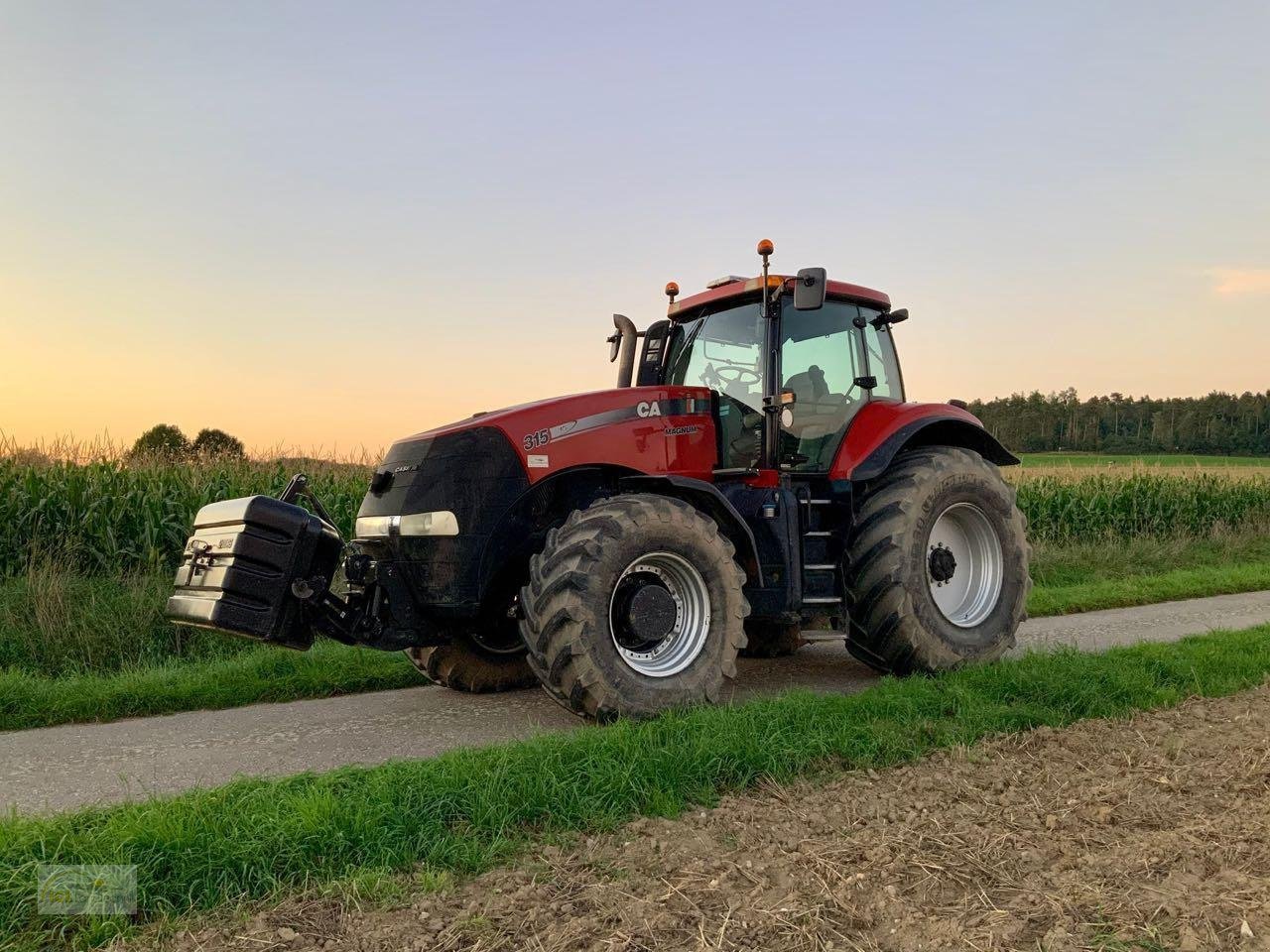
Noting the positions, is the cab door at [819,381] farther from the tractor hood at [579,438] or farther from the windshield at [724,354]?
the tractor hood at [579,438]

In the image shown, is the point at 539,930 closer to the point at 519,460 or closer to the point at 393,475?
the point at 519,460

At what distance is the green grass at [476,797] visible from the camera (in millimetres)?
3107

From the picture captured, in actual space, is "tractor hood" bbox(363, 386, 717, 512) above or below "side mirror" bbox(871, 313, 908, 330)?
below

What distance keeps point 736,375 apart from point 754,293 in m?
0.53

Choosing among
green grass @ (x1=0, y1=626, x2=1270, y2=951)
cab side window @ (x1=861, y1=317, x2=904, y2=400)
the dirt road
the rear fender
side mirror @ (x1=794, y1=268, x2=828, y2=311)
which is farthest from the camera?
cab side window @ (x1=861, y1=317, x2=904, y2=400)

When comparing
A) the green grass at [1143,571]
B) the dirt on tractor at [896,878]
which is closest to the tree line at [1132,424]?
the green grass at [1143,571]

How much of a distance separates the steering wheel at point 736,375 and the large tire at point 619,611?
1.22m

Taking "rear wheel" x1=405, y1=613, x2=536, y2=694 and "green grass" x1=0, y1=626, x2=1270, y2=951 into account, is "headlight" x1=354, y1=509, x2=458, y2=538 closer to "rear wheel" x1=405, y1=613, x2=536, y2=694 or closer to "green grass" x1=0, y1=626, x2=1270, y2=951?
"rear wheel" x1=405, y1=613, x2=536, y2=694

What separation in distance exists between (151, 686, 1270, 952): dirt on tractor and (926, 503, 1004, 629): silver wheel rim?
2529mm

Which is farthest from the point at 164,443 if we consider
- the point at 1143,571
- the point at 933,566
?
the point at 1143,571

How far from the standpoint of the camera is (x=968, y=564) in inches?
275

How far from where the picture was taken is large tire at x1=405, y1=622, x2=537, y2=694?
6.30m

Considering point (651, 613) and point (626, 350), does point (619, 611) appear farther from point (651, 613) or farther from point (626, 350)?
point (626, 350)

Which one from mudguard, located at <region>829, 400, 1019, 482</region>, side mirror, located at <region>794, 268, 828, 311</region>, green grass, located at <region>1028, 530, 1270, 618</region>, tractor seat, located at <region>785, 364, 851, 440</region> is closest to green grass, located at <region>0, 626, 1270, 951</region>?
mudguard, located at <region>829, 400, 1019, 482</region>
